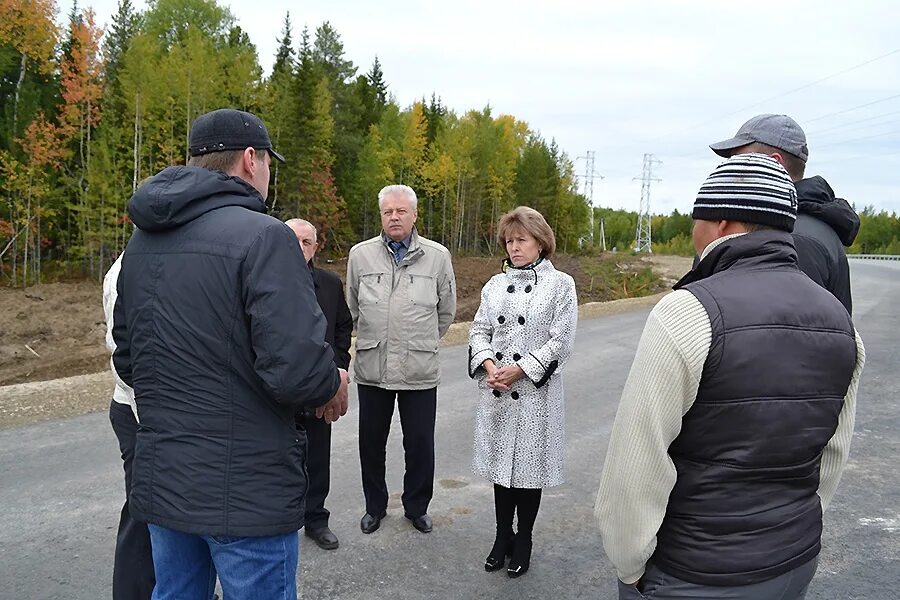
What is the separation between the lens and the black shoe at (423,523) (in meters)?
4.08

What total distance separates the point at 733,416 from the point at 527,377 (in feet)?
6.62

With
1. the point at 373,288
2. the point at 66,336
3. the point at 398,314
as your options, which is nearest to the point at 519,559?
the point at 398,314

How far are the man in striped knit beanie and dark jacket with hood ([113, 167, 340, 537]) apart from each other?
1.00m

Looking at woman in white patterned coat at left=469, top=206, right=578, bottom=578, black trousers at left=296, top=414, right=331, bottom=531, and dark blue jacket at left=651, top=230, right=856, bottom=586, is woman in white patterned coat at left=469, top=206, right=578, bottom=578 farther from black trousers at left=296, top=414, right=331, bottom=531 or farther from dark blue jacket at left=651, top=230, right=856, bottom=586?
dark blue jacket at left=651, top=230, right=856, bottom=586

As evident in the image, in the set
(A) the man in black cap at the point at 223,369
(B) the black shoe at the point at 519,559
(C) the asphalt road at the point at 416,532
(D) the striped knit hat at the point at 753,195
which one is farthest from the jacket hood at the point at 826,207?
(B) the black shoe at the point at 519,559

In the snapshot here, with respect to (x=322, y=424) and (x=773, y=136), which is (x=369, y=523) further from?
(x=773, y=136)

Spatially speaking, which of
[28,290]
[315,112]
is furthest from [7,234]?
[315,112]

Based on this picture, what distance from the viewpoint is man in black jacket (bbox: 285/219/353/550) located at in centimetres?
385

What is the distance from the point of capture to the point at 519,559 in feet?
11.9

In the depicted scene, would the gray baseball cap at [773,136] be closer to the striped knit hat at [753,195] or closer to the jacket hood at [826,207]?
the jacket hood at [826,207]

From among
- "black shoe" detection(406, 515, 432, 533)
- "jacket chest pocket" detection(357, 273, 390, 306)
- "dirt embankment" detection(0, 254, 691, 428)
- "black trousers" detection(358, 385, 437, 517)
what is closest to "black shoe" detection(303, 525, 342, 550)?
"black trousers" detection(358, 385, 437, 517)

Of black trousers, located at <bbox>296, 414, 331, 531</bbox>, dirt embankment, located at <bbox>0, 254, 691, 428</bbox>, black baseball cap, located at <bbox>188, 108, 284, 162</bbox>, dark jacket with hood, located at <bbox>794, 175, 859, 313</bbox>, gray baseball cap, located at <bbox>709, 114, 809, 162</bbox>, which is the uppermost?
gray baseball cap, located at <bbox>709, 114, 809, 162</bbox>

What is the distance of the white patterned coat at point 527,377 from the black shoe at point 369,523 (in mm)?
791

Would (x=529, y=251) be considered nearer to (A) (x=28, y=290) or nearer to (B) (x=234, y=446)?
(B) (x=234, y=446)
